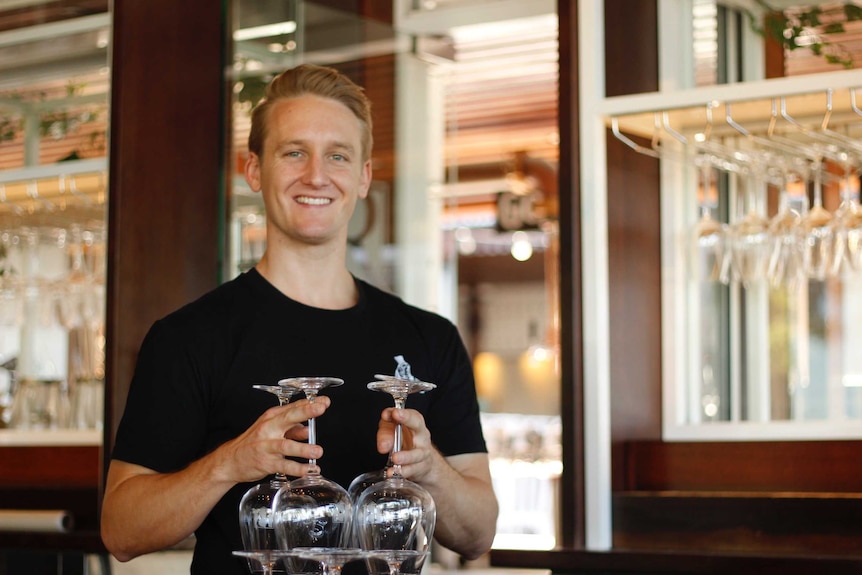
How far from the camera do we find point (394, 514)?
60.9 inches

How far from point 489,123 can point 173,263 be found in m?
4.47

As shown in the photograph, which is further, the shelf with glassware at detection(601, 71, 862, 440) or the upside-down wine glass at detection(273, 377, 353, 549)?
the shelf with glassware at detection(601, 71, 862, 440)

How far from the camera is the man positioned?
6.45ft

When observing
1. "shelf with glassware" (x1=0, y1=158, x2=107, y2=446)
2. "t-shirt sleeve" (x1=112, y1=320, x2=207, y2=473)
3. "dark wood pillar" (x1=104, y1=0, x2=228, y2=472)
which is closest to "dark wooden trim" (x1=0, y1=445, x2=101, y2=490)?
"shelf with glassware" (x1=0, y1=158, x2=107, y2=446)

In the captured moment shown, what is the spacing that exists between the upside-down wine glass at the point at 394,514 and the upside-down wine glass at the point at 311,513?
0.03 meters

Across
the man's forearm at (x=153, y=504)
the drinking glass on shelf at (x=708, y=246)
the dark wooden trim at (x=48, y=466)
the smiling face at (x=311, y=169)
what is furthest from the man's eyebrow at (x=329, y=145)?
the dark wooden trim at (x=48, y=466)

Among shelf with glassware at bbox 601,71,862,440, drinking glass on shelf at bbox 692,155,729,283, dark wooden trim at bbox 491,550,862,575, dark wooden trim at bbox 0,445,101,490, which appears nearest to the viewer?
dark wooden trim at bbox 491,550,862,575

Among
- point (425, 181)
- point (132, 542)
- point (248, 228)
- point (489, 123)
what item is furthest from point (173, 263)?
point (489, 123)

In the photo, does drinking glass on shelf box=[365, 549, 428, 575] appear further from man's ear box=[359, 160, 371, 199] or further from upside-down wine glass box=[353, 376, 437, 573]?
man's ear box=[359, 160, 371, 199]

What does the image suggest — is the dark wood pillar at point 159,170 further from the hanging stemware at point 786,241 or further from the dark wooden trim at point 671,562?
the hanging stemware at point 786,241

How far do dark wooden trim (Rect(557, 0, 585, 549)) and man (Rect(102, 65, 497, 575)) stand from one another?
0.72 metres

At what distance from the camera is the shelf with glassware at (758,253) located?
301cm

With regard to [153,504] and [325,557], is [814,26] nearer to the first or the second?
[153,504]

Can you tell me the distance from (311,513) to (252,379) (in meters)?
0.53
